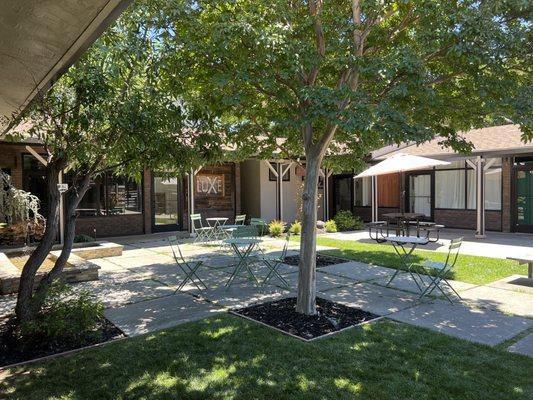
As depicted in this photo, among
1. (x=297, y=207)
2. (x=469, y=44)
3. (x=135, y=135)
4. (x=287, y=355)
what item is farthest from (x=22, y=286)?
(x=297, y=207)

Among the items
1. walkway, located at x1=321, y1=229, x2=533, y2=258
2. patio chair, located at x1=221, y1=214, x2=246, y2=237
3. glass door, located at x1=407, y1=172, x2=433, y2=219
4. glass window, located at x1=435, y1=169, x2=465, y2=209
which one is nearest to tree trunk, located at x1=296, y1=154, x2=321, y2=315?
walkway, located at x1=321, y1=229, x2=533, y2=258

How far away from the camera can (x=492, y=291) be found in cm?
686

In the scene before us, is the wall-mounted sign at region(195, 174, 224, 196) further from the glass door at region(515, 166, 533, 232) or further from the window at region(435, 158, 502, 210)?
the glass door at region(515, 166, 533, 232)

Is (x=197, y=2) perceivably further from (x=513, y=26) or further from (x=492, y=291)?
(x=492, y=291)

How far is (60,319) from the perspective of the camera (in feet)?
15.3

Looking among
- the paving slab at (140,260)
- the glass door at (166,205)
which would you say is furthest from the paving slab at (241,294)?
the glass door at (166,205)

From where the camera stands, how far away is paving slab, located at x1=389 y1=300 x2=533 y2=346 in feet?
16.0

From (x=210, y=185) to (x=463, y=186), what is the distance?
984cm

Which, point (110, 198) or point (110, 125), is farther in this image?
point (110, 198)

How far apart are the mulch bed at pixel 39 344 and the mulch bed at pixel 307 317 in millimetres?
1715

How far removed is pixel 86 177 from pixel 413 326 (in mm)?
4343

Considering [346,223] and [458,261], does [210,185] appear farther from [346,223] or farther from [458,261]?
[458,261]

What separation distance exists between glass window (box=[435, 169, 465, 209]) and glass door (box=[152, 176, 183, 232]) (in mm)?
10213

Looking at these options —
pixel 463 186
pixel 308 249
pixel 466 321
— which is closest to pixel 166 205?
pixel 308 249
